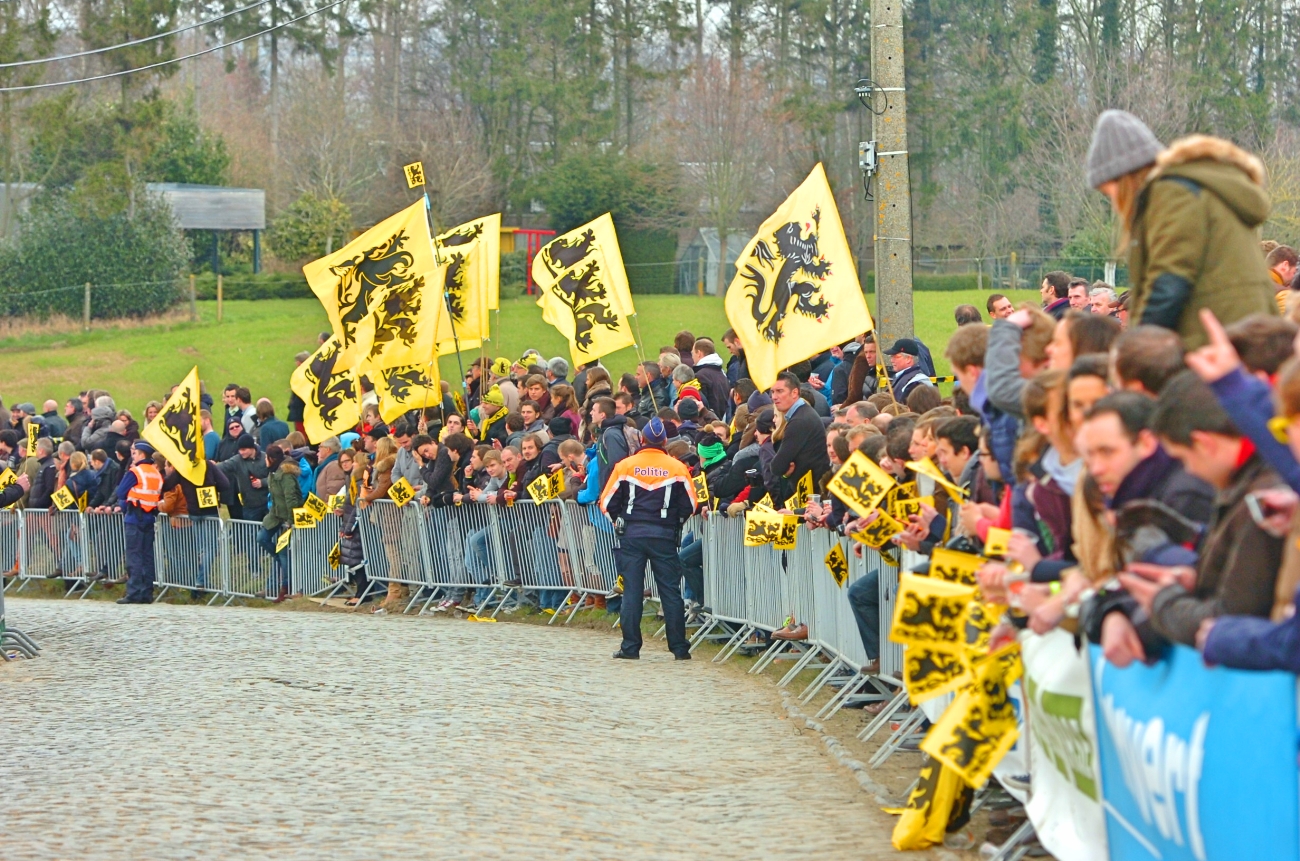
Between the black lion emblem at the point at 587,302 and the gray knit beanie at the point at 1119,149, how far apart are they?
46.0 ft

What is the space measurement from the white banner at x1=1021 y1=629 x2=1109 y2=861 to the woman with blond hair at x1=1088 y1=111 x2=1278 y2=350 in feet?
3.79

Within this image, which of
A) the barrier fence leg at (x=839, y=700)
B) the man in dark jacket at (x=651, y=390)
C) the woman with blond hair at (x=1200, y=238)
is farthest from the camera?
the man in dark jacket at (x=651, y=390)

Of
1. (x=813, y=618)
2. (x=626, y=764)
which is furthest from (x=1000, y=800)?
(x=813, y=618)

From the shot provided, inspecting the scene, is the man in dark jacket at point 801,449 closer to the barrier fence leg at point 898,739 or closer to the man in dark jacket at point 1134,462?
the barrier fence leg at point 898,739

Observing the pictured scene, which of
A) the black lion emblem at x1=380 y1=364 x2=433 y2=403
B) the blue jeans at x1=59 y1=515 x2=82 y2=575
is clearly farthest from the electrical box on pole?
the blue jeans at x1=59 y1=515 x2=82 y2=575

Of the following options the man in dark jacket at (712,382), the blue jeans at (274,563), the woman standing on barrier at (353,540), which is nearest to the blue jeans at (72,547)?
the blue jeans at (274,563)

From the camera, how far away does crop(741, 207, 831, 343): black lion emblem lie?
14797 mm

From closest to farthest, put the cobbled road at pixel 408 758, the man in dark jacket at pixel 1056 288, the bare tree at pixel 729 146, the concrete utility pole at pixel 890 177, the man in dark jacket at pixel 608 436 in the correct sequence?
1. the cobbled road at pixel 408 758
2. the man in dark jacket at pixel 1056 288
3. the concrete utility pole at pixel 890 177
4. the man in dark jacket at pixel 608 436
5. the bare tree at pixel 729 146

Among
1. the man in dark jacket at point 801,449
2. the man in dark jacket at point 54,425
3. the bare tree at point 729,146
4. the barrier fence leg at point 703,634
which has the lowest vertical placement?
the barrier fence leg at point 703,634

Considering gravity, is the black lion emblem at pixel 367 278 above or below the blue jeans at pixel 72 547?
above

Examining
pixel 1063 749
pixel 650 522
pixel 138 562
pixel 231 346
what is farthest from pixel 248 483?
pixel 231 346

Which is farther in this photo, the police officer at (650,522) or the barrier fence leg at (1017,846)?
the police officer at (650,522)

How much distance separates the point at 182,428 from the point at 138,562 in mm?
2157

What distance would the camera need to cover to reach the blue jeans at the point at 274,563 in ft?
→ 74.4
